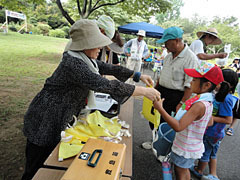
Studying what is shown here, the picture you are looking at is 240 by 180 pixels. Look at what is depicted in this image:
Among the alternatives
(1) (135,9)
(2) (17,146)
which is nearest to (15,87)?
(2) (17,146)

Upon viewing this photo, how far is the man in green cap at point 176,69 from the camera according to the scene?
2.22 meters

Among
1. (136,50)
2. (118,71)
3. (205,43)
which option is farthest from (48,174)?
(136,50)

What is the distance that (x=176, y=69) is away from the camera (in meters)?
2.31

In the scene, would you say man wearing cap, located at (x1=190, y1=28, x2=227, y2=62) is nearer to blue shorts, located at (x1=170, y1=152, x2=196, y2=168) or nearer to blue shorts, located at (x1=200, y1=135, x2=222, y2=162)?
blue shorts, located at (x1=200, y1=135, x2=222, y2=162)

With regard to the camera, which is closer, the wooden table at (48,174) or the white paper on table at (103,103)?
the wooden table at (48,174)

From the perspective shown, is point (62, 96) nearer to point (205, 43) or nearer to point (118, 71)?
point (118, 71)

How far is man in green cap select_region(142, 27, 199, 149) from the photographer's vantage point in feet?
7.29

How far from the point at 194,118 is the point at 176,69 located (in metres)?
0.97

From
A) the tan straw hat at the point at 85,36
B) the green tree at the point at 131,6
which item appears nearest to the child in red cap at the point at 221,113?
the tan straw hat at the point at 85,36

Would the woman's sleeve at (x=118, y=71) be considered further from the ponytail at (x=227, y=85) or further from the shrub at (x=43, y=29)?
the shrub at (x=43, y=29)

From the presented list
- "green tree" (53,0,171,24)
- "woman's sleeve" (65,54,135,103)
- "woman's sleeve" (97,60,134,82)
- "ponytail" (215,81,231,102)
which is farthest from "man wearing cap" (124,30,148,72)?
"woman's sleeve" (65,54,135,103)

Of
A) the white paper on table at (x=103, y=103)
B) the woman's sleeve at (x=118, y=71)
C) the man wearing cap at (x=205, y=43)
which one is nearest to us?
the woman's sleeve at (x=118, y=71)

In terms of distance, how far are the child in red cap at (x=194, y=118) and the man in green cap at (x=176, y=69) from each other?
22.3 inches

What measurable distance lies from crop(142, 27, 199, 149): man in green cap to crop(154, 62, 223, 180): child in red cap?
57 cm
